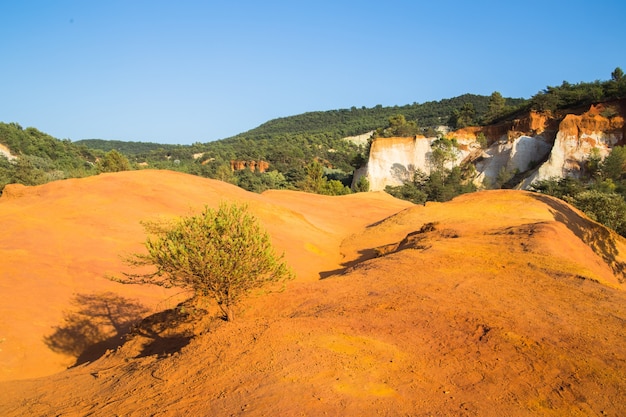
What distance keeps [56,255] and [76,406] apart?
385 inches

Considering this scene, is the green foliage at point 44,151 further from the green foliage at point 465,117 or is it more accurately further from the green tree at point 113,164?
the green foliage at point 465,117

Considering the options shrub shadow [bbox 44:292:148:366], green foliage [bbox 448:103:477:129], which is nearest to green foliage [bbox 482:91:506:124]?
green foliage [bbox 448:103:477:129]


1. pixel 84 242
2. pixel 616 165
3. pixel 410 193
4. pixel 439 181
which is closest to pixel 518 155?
pixel 439 181

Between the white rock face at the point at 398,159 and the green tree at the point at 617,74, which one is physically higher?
the green tree at the point at 617,74

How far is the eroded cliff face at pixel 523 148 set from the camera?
39562 mm

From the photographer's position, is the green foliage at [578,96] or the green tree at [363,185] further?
the green tree at [363,185]

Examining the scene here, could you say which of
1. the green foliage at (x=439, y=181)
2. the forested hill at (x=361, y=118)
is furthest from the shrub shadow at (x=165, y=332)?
the forested hill at (x=361, y=118)

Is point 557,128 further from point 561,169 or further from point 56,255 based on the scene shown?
point 56,255


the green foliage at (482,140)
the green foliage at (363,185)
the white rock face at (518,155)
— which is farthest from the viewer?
the green foliage at (482,140)

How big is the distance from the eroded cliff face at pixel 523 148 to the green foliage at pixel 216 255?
124ft

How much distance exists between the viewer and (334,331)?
6.39m

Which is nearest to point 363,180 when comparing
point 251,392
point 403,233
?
point 403,233

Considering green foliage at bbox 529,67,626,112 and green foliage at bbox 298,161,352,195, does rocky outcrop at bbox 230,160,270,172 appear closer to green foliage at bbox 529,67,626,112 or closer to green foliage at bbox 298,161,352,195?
green foliage at bbox 298,161,352,195

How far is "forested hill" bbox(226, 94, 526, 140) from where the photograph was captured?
98.6 m
